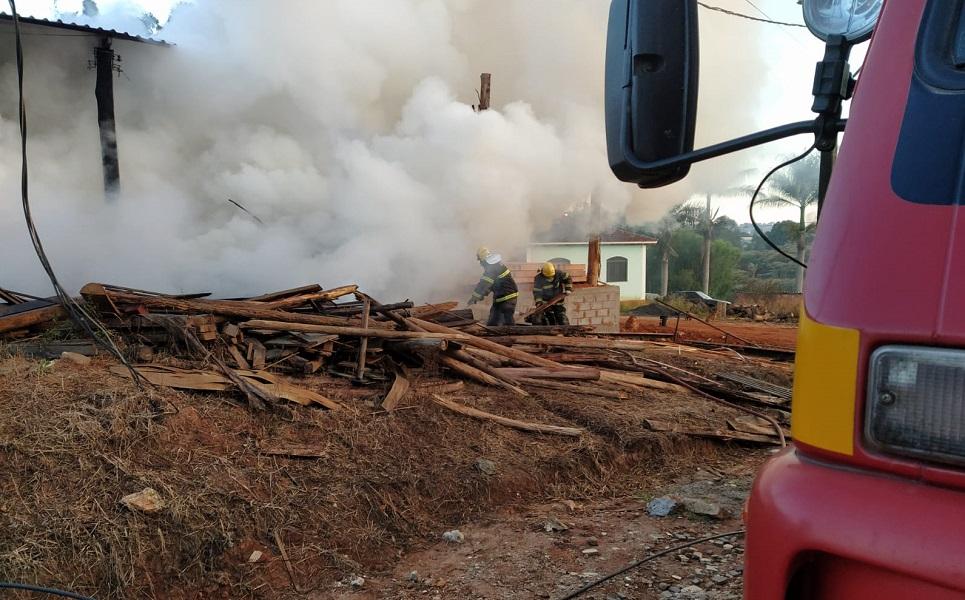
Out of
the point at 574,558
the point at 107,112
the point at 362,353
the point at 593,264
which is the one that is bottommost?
the point at 574,558

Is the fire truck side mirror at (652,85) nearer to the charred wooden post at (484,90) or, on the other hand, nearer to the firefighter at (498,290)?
the firefighter at (498,290)

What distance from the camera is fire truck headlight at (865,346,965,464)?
101cm

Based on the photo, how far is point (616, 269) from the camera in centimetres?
3278

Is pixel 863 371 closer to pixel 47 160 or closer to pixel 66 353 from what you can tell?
pixel 66 353

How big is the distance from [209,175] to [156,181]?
0.83 m

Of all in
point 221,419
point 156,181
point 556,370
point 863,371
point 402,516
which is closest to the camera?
point 863,371

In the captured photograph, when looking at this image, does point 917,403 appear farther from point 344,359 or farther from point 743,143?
point 344,359

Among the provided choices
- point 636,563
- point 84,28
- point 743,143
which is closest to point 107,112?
point 84,28

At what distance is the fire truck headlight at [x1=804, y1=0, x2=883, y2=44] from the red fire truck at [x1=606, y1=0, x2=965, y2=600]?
19 centimetres

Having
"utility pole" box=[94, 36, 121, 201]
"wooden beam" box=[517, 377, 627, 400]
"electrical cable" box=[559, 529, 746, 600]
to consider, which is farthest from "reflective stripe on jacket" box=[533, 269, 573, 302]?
"electrical cable" box=[559, 529, 746, 600]

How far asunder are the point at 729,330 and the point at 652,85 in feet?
55.8

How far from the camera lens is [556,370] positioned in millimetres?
6238

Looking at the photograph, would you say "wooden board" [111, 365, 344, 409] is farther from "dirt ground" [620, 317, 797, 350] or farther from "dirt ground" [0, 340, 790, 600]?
"dirt ground" [620, 317, 797, 350]

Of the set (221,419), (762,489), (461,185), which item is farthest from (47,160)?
(762,489)
